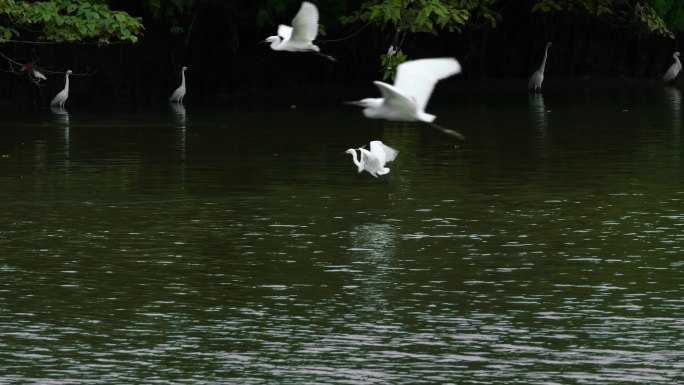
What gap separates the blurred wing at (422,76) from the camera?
17.8m

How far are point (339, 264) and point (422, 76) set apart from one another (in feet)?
13.8

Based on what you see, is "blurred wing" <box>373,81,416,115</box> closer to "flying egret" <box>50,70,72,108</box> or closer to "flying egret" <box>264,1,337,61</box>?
"flying egret" <box>264,1,337,61</box>

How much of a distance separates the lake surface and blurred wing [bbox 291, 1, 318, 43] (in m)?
1.71

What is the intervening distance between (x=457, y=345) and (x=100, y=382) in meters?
2.32

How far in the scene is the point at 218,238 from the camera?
15938mm

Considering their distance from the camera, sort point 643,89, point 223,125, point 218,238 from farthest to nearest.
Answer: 1. point 643,89
2. point 223,125
3. point 218,238

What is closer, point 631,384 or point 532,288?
point 631,384

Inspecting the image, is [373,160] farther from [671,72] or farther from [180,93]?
[671,72]

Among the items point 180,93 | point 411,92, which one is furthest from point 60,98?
point 411,92

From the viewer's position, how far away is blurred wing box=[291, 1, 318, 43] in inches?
867

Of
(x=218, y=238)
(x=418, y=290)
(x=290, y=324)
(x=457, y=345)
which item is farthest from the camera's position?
(x=218, y=238)

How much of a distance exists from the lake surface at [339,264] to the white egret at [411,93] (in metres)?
1.01

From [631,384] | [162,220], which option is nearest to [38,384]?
[631,384]

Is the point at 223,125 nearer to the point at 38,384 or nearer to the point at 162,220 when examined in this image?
the point at 162,220
